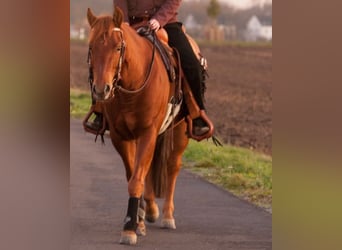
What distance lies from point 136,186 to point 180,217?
5.09 feet

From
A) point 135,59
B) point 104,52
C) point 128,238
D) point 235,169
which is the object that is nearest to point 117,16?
point 104,52

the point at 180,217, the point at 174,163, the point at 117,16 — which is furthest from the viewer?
the point at 180,217

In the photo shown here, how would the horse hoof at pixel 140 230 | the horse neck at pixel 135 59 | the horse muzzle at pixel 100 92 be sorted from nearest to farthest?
the horse muzzle at pixel 100 92 < the horse neck at pixel 135 59 < the horse hoof at pixel 140 230

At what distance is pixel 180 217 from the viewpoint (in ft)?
27.3

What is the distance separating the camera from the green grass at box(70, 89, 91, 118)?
21095mm

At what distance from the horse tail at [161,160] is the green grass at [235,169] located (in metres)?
1.75

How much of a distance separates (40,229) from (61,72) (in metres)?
0.33

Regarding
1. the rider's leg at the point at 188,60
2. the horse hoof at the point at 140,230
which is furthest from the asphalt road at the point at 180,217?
the rider's leg at the point at 188,60

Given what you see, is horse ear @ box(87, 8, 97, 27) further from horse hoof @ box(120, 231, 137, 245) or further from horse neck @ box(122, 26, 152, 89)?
horse hoof @ box(120, 231, 137, 245)

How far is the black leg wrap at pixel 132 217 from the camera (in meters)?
6.84

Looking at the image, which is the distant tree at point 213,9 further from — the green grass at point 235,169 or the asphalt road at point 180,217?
the asphalt road at point 180,217

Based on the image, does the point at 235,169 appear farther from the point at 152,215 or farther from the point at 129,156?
the point at 129,156

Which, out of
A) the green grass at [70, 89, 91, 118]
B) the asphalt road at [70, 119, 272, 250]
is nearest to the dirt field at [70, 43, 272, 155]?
the green grass at [70, 89, 91, 118]

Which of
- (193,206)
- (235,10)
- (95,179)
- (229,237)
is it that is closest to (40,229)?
(229,237)
